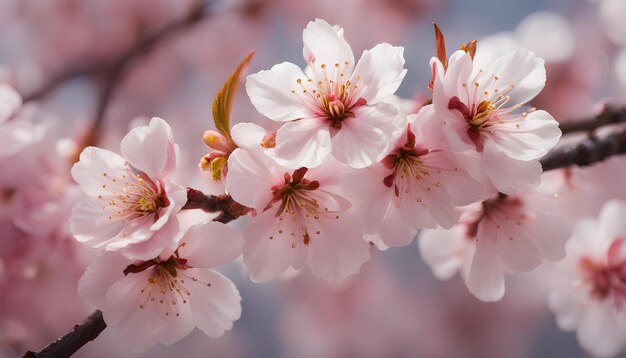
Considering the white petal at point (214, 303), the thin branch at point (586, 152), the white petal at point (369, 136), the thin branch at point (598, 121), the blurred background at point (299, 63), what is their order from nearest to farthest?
the white petal at point (369, 136) → the white petal at point (214, 303) → the thin branch at point (586, 152) → the thin branch at point (598, 121) → the blurred background at point (299, 63)

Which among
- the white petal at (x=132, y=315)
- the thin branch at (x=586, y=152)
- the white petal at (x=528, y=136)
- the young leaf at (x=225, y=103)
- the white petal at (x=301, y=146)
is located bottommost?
the thin branch at (x=586, y=152)

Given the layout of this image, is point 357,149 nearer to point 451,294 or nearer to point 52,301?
point 52,301

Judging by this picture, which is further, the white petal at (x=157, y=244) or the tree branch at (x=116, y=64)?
the tree branch at (x=116, y=64)

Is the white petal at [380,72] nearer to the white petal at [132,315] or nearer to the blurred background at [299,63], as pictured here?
the white petal at [132,315]

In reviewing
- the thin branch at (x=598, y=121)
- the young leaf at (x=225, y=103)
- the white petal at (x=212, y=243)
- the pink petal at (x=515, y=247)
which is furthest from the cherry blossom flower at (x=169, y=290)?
the thin branch at (x=598, y=121)

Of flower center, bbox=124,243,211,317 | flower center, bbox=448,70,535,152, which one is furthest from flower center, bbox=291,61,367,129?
flower center, bbox=124,243,211,317

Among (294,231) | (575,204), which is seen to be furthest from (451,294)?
(294,231)
